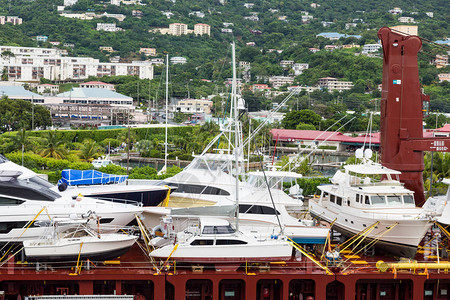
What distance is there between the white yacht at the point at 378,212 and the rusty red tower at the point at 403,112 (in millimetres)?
2587

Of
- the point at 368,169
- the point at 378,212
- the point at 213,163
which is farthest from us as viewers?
the point at 213,163

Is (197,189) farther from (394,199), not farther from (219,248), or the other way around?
(394,199)

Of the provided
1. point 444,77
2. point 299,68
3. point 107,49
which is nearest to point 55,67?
point 107,49

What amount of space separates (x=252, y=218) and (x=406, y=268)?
5.04 meters

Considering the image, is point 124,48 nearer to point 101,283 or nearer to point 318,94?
point 318,94

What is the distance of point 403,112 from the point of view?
25969 millimetres

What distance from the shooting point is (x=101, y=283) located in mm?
19000

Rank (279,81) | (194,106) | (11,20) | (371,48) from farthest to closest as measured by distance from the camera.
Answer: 1. (11,20)
2. (371,48)
3. (279,81)
4. (194,106)

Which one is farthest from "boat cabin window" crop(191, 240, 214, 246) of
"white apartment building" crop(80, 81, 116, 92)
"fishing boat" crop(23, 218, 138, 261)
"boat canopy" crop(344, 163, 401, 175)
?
"white apartment building" crop(80, 81, 116, 92)

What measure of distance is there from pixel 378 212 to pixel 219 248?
526 centimetres

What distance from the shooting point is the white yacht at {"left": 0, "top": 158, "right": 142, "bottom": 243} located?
19.8 metres

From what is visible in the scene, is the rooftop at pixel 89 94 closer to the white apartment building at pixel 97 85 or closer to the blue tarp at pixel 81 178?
the white apartment building at pixel 97 85

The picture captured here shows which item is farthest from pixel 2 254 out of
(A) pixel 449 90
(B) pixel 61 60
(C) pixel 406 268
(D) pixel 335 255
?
(B) pixel 61 60

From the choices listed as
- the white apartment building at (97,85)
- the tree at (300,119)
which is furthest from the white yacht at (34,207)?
the white apartment building at (97,85)
